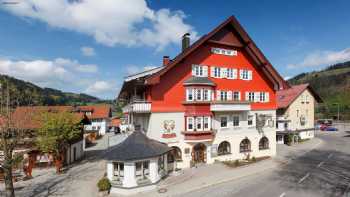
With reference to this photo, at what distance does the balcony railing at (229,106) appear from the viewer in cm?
2351

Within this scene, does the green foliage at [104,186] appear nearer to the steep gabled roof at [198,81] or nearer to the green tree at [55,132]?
the green tree at [55,132]

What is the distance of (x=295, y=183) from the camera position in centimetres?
1850

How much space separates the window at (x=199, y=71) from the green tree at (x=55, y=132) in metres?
14.5

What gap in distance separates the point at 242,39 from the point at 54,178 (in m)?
25.5

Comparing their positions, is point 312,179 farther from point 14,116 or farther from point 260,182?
point 14,116

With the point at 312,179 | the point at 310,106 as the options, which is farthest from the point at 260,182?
the point at 310,106

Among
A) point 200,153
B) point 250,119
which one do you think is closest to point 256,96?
point 250,119

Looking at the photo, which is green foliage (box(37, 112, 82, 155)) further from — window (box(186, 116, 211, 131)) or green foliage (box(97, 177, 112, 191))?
window (box(186, 116, 211, 131))

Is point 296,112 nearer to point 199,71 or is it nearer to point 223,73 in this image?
point 223,73

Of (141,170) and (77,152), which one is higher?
(141,170)

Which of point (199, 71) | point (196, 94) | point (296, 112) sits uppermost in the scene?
point (199, 71)

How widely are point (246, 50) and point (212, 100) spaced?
27.2 ft

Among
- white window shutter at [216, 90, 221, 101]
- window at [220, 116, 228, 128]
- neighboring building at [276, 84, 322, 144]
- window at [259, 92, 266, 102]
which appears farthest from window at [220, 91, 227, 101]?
neighboring building at [276, 84, 322, 144]

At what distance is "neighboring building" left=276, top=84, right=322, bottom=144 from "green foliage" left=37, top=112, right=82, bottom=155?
3496cm
